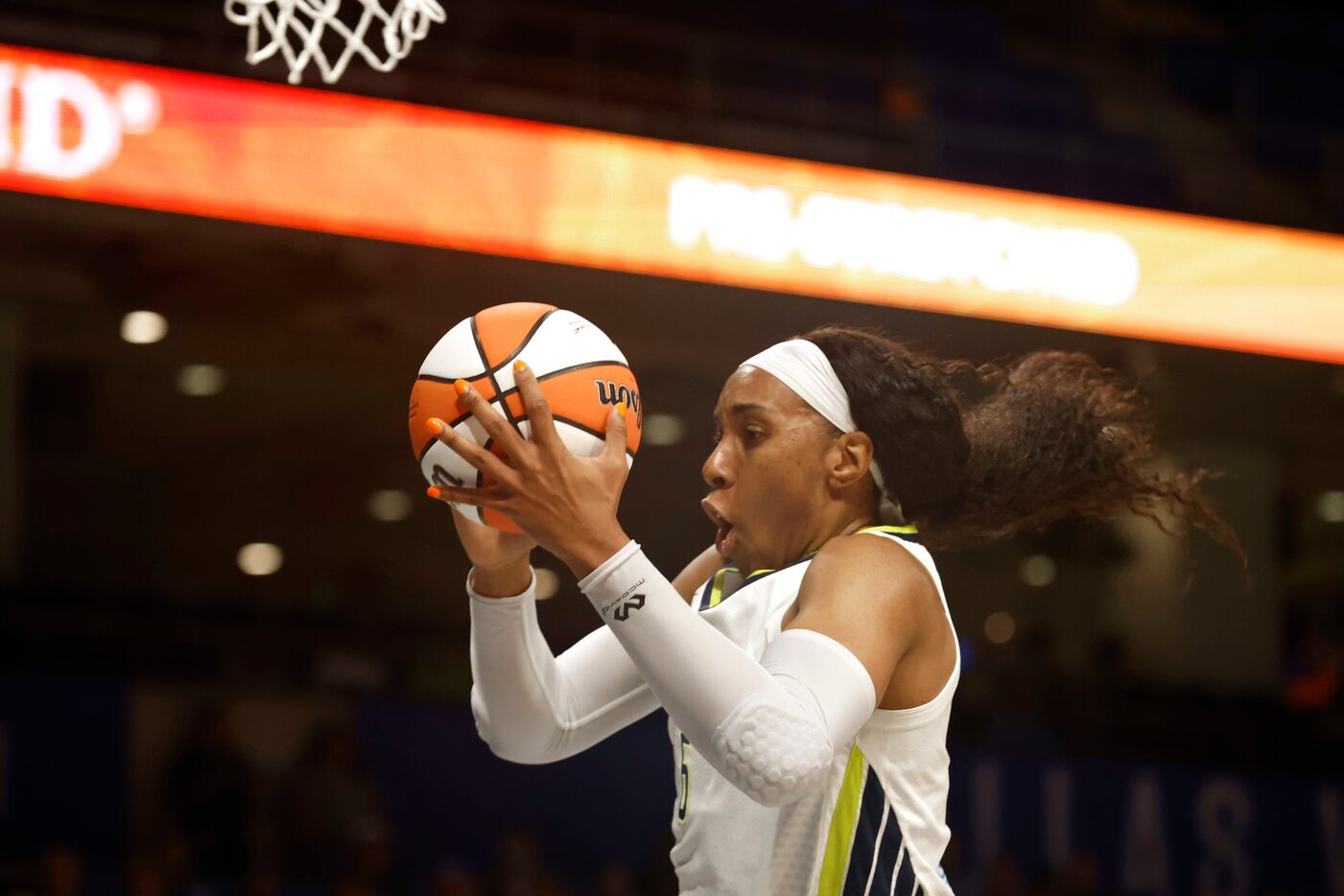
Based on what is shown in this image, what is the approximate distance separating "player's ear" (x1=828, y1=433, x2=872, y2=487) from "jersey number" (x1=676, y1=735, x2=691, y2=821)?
0.51 metres

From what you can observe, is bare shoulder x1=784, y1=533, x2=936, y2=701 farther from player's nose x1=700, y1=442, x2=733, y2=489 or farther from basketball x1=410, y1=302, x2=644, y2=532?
basketball x1=410, y1=302, x2=644, y2=532

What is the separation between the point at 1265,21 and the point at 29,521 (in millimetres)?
11543

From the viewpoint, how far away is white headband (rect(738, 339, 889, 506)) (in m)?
2.87

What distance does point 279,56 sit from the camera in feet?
28.7

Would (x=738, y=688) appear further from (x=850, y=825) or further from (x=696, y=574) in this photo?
(x=696, y=574)

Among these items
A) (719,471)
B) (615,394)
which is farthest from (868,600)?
(615,394)

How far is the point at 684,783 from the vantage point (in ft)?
9.32

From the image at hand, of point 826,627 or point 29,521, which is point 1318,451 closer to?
point 29,521

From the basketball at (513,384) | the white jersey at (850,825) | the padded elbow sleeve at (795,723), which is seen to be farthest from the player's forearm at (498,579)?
the padded elbow sleeve at (795,723)

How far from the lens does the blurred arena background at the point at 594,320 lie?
333 inches

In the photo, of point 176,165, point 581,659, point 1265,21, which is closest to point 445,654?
point 176,165

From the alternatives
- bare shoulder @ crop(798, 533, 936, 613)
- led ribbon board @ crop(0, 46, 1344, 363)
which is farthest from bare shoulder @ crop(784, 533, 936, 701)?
led ribbon board @ crop(0, 46, 1344, 363)

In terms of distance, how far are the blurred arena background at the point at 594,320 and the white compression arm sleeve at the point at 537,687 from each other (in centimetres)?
510

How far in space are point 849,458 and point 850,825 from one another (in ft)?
2.01
